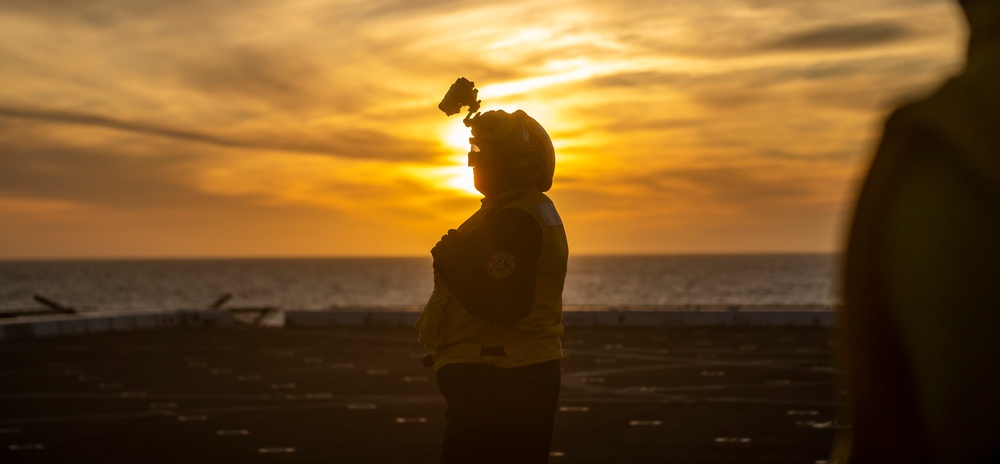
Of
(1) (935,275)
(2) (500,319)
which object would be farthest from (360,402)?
(1) (935,275)

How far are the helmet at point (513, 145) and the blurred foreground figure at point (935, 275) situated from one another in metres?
4.04

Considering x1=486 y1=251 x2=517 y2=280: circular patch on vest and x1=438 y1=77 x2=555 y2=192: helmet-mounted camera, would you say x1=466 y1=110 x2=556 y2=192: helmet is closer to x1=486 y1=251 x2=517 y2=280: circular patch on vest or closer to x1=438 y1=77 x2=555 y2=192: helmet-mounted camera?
x1=438 y1=77 x2=555 y2=192: helmet-mounted camera

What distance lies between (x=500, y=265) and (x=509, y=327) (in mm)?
295

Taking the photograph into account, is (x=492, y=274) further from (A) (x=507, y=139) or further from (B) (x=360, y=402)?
(B) (x=360, y=402)

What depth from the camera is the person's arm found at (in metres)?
4.87

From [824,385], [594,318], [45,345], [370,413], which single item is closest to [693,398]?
[824,385]

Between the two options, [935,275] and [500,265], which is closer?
[935,275]

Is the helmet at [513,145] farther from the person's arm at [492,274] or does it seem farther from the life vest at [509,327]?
the person's arm at [492,274]

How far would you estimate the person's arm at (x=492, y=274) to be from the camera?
16.0 feet

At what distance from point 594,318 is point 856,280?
2378 centimetres

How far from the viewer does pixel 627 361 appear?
58.0 feet

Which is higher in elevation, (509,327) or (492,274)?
(492,274)

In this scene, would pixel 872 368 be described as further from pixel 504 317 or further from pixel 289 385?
pixel 289 385

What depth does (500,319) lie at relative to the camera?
488 centimetres
